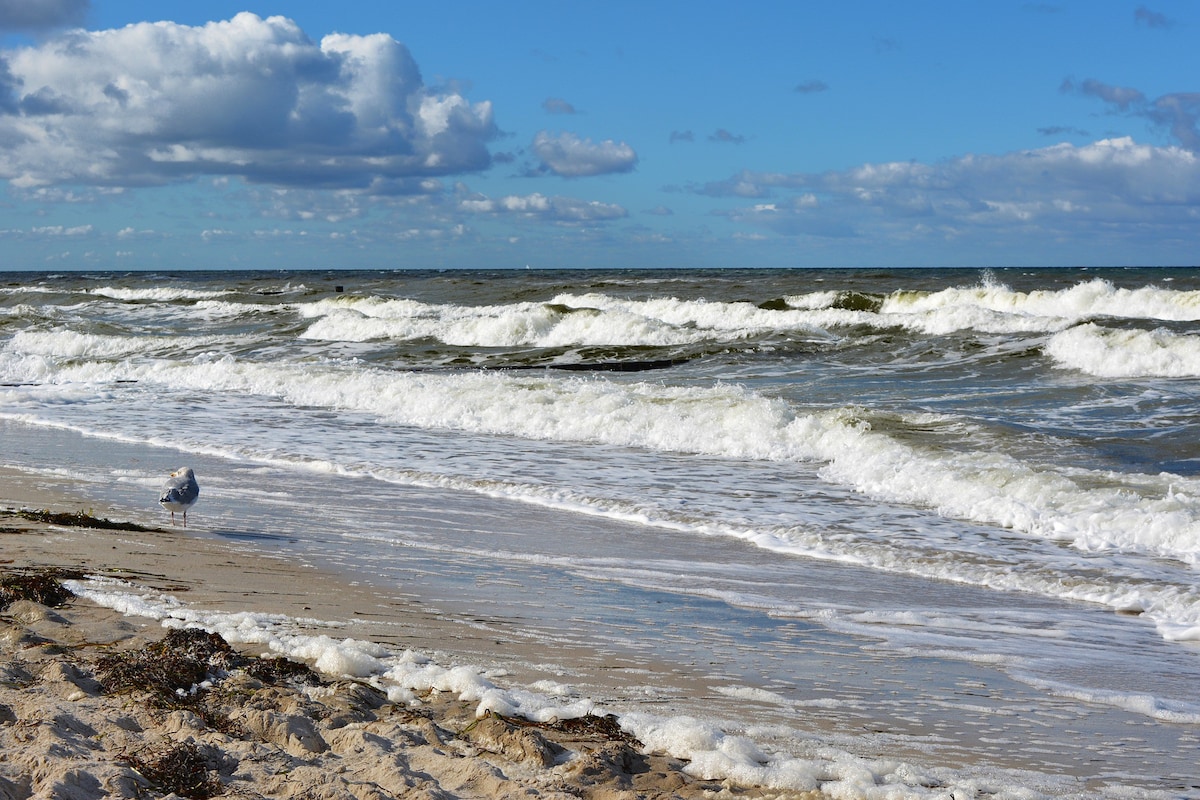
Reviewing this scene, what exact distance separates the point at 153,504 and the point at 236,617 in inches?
162

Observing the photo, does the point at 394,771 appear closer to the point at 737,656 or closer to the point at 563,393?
the point at 737,656

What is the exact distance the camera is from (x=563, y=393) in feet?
48.4

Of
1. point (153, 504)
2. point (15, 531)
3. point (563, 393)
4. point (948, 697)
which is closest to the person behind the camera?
point (948, 697)

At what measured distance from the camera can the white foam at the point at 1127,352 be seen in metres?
17.2

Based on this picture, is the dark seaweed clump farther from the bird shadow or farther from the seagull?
the seagull

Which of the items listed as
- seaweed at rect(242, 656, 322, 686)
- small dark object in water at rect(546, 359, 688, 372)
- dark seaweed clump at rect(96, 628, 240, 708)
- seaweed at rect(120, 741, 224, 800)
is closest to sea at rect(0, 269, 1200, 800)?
seaweed at rect(242, 656, 322, 686)

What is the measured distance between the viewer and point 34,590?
5117mm

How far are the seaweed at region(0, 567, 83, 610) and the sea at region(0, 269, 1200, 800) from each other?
0.24m

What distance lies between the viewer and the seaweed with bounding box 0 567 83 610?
16.4ft

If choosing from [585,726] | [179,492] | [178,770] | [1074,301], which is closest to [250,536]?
[179,492]

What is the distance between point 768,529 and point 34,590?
196 inches

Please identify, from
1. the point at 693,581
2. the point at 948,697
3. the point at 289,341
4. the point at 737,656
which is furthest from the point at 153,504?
the point at 289,341

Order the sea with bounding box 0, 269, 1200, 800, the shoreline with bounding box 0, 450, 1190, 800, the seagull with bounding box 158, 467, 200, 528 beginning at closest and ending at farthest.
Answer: the shoreline with bounding box 0, 450, 1190, 800 → the sea with bounding box 0, 269, 1200, 800 → the seagull with bounding box 158, 467, 200, 528

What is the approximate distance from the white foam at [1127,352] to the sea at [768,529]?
0.07m
